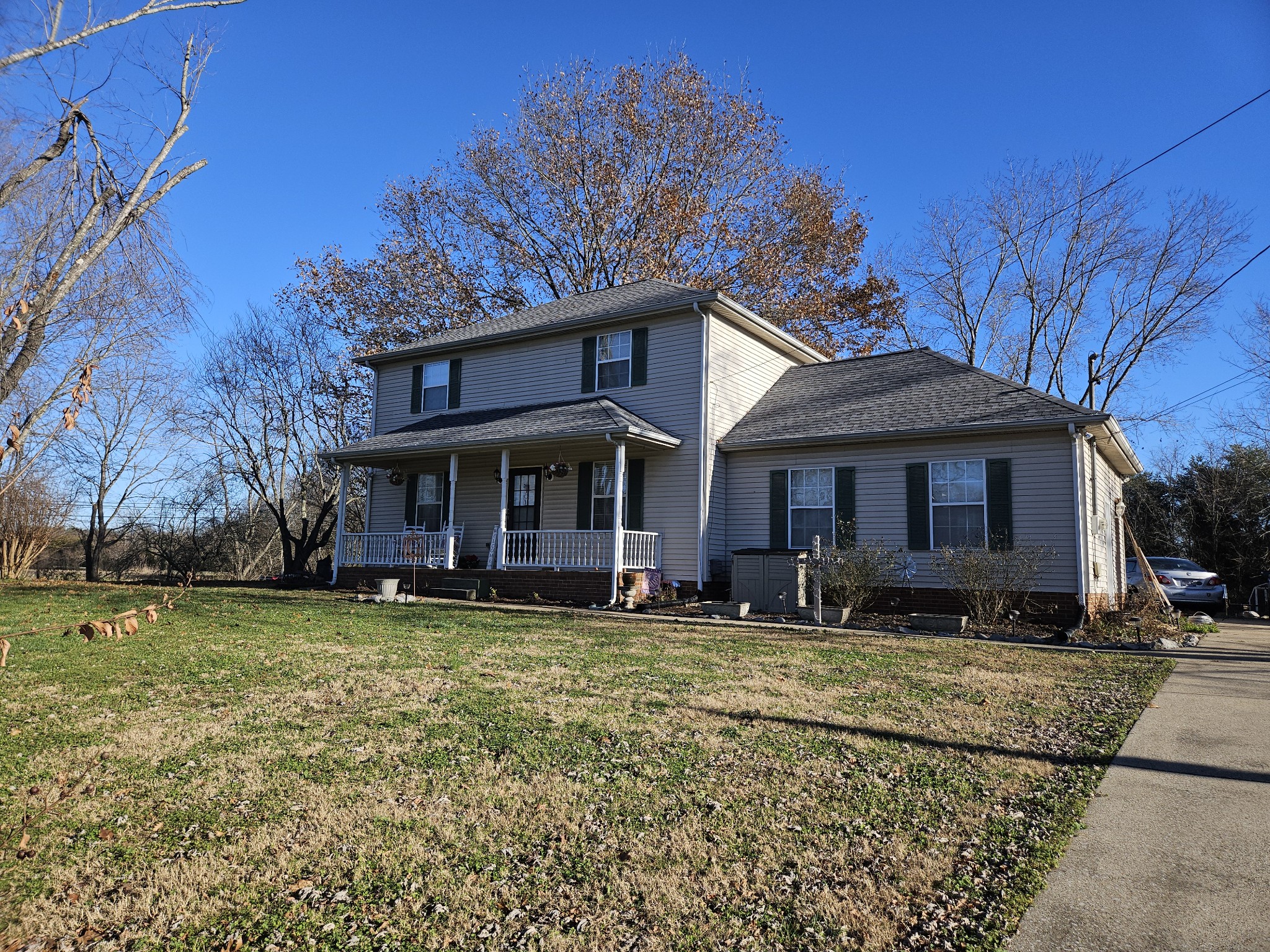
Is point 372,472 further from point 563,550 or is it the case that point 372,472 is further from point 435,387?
point 563,550

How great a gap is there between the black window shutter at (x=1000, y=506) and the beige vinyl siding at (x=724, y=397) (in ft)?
16.6

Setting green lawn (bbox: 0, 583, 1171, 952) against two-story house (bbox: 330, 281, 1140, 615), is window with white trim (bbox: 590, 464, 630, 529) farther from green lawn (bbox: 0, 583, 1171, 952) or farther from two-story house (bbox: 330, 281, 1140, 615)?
green lawn (bbox: 0, 583, 1171, 952)

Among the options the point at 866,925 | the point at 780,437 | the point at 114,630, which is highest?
the point at 780,437

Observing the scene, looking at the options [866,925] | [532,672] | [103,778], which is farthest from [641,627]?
[866,925]

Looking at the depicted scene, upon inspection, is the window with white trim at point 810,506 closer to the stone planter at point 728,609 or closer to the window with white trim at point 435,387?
the stone planter at point 728,609

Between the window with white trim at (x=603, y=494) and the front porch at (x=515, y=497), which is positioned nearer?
the front porch at (x=515, y=497)

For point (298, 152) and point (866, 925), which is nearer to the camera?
point (866, 925)

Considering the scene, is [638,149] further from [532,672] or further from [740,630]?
[532,672]

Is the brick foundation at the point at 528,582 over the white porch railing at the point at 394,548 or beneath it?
beneath

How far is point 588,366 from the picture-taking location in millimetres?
17203

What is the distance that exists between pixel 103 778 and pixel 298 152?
11.2m

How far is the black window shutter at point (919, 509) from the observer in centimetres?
1377

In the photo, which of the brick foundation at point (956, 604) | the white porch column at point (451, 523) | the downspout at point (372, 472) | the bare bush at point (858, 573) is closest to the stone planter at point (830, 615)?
the bare bush at point (858, 573)

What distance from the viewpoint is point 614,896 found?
2.88m
